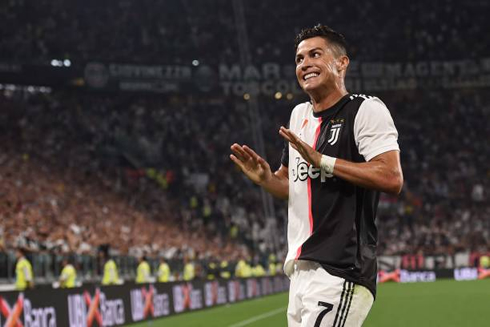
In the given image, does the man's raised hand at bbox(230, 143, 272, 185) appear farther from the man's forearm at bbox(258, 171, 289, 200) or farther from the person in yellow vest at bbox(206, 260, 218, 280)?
the person in yellow vest at bbox(206, 260, 218, 280)

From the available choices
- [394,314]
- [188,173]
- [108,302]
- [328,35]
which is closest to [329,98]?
[328,35]

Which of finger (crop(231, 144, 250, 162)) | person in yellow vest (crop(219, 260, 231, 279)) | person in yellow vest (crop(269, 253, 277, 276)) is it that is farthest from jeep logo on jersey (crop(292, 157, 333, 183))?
person in yellow vest (crop(269, 253, 277, 276))

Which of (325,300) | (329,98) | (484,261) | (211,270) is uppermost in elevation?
(329,98)

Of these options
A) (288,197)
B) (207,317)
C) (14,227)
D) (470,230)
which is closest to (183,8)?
(470,230)

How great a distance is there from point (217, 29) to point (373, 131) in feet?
155

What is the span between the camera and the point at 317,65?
4.25 m

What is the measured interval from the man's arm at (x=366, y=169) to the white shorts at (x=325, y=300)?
0.48 meters

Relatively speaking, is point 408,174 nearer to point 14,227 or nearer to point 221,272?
point 221,272

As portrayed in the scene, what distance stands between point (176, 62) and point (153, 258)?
18.5 meters

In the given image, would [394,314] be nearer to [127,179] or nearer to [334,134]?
[334,134]

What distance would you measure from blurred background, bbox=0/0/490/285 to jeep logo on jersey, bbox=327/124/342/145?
28219 mm

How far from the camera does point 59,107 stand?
42719 mm

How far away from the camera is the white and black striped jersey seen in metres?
4.09

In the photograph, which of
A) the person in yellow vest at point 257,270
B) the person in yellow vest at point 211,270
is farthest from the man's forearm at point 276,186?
the person in yellow vest at point 257,270
